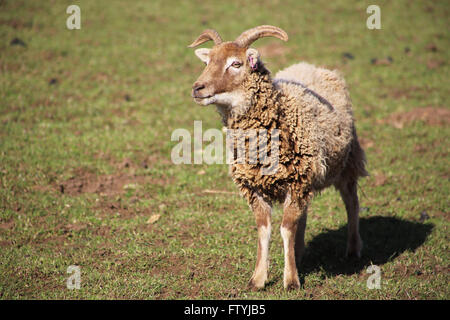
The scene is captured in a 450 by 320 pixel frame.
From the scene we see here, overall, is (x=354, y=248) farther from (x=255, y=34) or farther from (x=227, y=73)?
(x=255, y=34)

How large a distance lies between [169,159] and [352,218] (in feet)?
13.3

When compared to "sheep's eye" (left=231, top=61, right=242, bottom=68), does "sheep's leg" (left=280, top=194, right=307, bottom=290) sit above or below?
below

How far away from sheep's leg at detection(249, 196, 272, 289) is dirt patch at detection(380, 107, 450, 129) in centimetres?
642

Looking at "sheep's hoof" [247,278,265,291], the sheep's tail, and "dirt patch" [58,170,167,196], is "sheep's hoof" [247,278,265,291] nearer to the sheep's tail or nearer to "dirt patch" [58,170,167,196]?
the sheep's tail

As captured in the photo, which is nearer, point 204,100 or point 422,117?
point 204,100

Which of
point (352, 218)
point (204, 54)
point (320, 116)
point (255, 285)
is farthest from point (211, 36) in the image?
point (352, 218)

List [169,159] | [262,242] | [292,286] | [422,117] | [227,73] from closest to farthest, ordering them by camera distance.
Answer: [227,73] < [292,286] < [262,242] < [169,159] < [422,117]

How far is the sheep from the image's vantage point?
5766mm

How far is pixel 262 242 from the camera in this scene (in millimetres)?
6145

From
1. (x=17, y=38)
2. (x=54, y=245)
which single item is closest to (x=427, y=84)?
(x=54, y=245)

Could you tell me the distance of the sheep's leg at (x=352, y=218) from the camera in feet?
24.0

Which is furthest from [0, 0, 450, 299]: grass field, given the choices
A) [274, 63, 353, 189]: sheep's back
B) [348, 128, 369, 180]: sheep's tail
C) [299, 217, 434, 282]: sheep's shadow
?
[274, 63, 353, 189]: sheep's back

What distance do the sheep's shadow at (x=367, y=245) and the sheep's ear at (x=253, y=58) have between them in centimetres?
269
